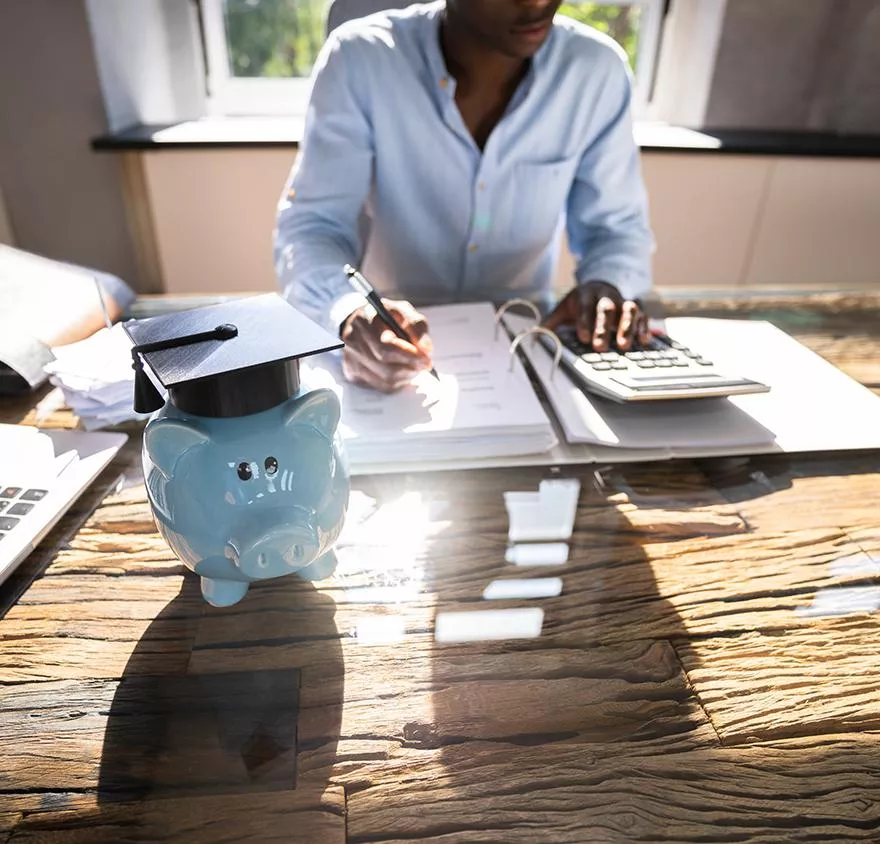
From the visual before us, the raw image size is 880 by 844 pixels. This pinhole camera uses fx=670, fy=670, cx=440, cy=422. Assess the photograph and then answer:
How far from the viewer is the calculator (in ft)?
2.34

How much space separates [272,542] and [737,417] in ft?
1.81

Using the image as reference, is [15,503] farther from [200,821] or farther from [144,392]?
[200,821]

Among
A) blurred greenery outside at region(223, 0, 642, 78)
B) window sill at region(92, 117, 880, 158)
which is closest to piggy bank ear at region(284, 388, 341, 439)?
window sill at region(92, 117, 880, 158)

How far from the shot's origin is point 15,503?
0.59 meters

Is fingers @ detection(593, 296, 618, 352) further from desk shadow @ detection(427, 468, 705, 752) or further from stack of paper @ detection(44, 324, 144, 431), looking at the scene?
stack of paper @ detection(44, 324, 144, 431)

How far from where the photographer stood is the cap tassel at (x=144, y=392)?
17.8 inches

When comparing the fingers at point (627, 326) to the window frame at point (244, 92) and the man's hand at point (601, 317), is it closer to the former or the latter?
the man's hand at point (601, 317)

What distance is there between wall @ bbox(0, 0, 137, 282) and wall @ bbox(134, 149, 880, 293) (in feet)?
0.44

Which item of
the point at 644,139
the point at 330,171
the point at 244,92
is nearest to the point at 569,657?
the point at 330,171

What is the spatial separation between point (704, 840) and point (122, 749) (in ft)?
1.18

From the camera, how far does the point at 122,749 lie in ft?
1.40

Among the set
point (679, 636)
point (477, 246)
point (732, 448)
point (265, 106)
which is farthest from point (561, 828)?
point (265, 106)

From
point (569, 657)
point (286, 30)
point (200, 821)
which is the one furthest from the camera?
point (286, 30)

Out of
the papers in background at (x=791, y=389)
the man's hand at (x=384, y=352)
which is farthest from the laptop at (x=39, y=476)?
the papers in background at (x=791, y=389)
